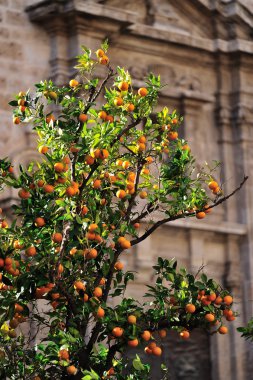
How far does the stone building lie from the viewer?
19.6 m

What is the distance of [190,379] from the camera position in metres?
20.8

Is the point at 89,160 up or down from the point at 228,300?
up

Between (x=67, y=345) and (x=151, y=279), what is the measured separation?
33.4ft

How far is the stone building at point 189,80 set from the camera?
19594 millimetres

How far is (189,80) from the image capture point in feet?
71.2

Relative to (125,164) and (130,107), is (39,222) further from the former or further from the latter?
(130,107)

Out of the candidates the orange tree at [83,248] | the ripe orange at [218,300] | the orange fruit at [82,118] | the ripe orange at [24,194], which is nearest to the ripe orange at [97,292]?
the orange tree at [83,248]

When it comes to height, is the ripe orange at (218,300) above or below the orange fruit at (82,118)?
below

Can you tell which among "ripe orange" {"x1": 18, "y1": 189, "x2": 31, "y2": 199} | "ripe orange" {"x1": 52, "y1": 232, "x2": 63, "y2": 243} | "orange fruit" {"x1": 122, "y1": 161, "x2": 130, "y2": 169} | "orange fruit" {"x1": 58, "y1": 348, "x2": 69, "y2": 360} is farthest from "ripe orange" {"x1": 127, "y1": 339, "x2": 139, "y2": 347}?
"orange fruit" {"x1": 122, "y1": 161, "x2": 130, "y2": 169}

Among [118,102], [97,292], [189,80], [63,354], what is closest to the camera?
[63,354]

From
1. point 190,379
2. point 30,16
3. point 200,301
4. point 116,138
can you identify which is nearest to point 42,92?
point 116,138

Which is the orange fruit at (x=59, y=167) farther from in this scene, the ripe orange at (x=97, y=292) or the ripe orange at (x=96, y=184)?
the ripe orange at (x=97, y=292)

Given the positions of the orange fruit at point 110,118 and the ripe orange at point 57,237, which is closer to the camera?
the ripe orange at point 57,237

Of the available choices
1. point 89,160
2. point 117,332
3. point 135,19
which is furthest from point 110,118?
point 135,19
